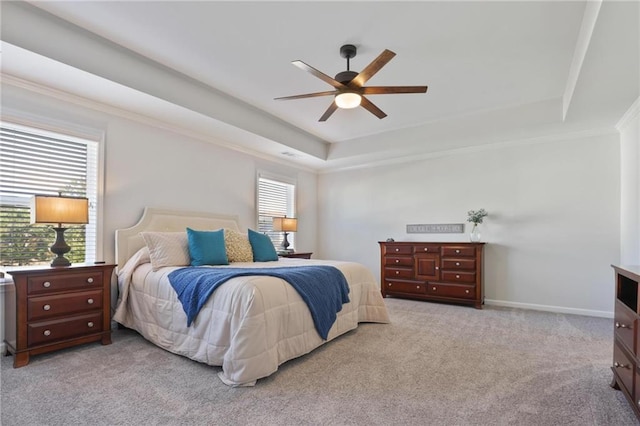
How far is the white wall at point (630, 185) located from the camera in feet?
11.4

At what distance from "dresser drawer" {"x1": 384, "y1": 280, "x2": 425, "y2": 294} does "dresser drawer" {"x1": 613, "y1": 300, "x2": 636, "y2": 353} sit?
283cm

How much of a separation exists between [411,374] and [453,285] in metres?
2.64

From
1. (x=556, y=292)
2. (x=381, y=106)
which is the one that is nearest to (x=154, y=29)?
(x=381, y=106)

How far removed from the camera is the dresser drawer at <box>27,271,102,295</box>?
8.54ft

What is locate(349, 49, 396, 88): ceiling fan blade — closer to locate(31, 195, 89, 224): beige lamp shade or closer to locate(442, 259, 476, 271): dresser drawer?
locate(31, 195, 89, 224): beige lamp shade

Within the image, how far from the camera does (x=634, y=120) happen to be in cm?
355

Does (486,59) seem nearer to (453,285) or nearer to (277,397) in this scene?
(453,285)

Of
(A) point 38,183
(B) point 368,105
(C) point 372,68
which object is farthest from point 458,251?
(A) point 38,183

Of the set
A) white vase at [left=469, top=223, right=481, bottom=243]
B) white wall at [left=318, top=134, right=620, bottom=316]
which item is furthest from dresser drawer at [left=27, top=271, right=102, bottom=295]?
white vase at [left=469, top=223, right=481, bottom=243]

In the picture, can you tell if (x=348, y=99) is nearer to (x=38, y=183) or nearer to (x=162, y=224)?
(x=162, y=224)

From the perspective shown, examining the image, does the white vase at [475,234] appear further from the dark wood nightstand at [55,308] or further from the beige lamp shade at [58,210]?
the beige lamp shade at [58,210]

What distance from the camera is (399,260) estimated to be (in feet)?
17.1

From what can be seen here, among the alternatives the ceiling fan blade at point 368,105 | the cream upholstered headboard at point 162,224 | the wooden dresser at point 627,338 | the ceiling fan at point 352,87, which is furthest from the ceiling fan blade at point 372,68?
the cream upholstered headboard at point 162,224

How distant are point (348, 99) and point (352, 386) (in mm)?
2302
